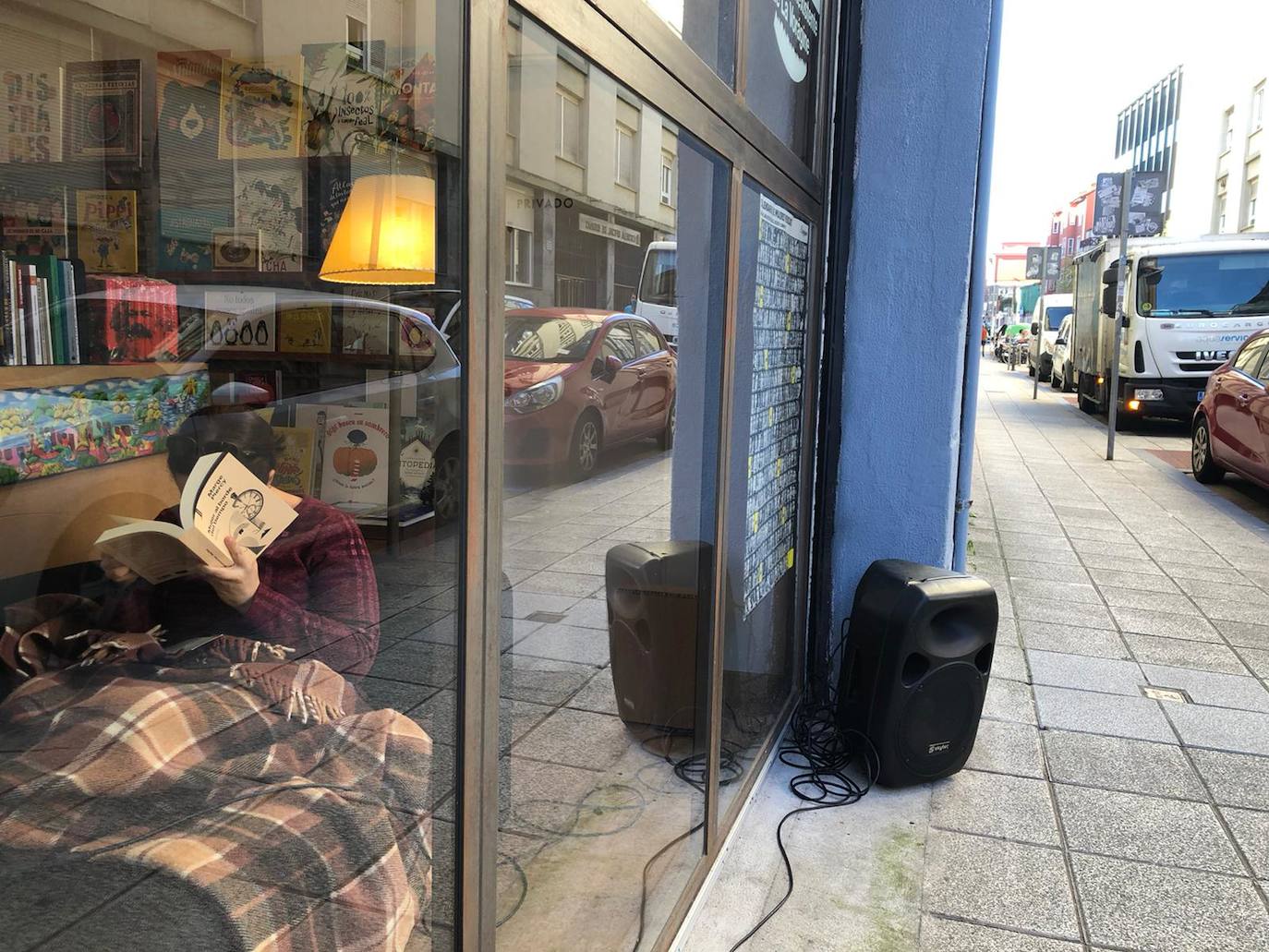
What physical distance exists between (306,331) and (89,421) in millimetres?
452

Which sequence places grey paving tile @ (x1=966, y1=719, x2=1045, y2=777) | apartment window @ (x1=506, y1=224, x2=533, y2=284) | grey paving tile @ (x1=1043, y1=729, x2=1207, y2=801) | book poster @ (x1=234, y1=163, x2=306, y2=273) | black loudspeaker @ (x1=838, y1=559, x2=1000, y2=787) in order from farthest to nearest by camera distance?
1. grey paving tile @ (x1=966, y1=719, x2=1045, y2=777)
2. grey paving tile @ (x1=1043, y1=729, x2=1207, y2=801)
3. black loudspeaker @ (x1=838, y1=559, x2=1000, y2=787)
4. book poster @ (x1=234, y1=163, x2=306, y2=273)
5. apartment window @ (x1=506, y1=224, x2=533, y2=284)

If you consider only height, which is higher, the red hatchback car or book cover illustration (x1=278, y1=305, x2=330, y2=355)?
book cover illustration (x1=278, y1=305, x2=330, y2=355)

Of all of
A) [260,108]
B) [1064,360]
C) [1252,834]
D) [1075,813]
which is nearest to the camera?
[260,108]

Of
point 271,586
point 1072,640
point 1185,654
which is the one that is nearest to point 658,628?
point 271,586

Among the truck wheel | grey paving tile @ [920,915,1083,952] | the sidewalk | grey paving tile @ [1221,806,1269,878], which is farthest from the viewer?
the truck wheel

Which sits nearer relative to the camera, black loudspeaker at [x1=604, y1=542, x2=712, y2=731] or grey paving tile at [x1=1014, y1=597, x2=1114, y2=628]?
black loudspeaker at [x1=604, y1=542, x2=712, y2=731]

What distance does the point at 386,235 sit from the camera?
5.59 ft

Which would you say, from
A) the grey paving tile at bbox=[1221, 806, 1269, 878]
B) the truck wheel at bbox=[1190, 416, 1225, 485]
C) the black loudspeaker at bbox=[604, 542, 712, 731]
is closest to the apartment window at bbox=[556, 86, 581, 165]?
the black loudspeaker at bbox=[604, 542, 712, 731]

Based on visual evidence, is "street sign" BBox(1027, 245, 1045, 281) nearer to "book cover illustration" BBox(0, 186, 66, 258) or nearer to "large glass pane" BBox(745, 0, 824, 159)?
"large glass pane" BBox(745, 0, 824, 159)

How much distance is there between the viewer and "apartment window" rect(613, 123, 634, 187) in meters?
1.87

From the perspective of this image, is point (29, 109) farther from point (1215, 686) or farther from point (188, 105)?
point (1215, 686)

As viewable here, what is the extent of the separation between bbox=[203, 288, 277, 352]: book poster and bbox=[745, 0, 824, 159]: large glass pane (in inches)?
53.4

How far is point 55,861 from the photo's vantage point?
1146 mm

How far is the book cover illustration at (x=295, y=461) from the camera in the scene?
1753 millimetres
